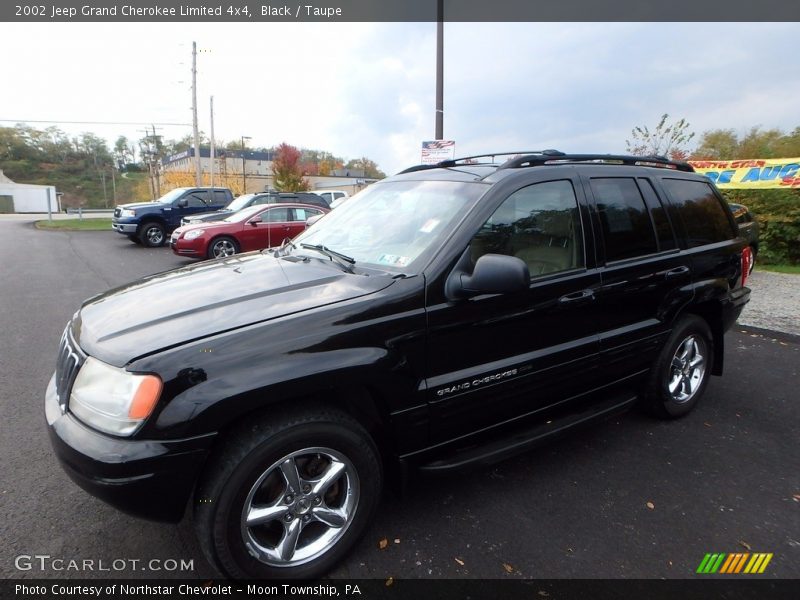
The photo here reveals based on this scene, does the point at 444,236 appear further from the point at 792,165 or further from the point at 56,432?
the point at 792,165

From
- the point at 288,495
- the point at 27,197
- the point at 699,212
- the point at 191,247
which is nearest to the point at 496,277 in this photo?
the point at 288,495

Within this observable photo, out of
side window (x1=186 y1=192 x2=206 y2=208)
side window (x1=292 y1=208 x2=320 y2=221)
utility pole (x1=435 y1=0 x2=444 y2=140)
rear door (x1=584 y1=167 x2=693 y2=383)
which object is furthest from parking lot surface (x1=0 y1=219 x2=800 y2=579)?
side window (x1=186 y1=192 x2=206 y2=208)

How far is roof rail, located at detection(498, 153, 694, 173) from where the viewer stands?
291cm

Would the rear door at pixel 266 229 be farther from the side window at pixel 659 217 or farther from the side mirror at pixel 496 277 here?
the side mirror at pixel 496 277

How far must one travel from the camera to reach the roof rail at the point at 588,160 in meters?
2.91

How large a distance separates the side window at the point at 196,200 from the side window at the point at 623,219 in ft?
50.5

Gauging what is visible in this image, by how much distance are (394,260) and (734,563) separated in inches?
88.1

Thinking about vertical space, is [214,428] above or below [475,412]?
above

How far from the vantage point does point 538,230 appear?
2.84 metres

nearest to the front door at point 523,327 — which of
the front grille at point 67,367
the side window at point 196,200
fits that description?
the front grille at point 67,367

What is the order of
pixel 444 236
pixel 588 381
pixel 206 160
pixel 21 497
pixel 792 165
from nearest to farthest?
1. pixel 444 236
2. pixel 21 497
3. pixel 588 381
4. pixel 792 165
5. pixel 206 160

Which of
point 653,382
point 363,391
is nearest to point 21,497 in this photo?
point 363,391

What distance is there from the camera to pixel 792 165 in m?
9.63

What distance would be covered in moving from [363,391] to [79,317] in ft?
5.23
